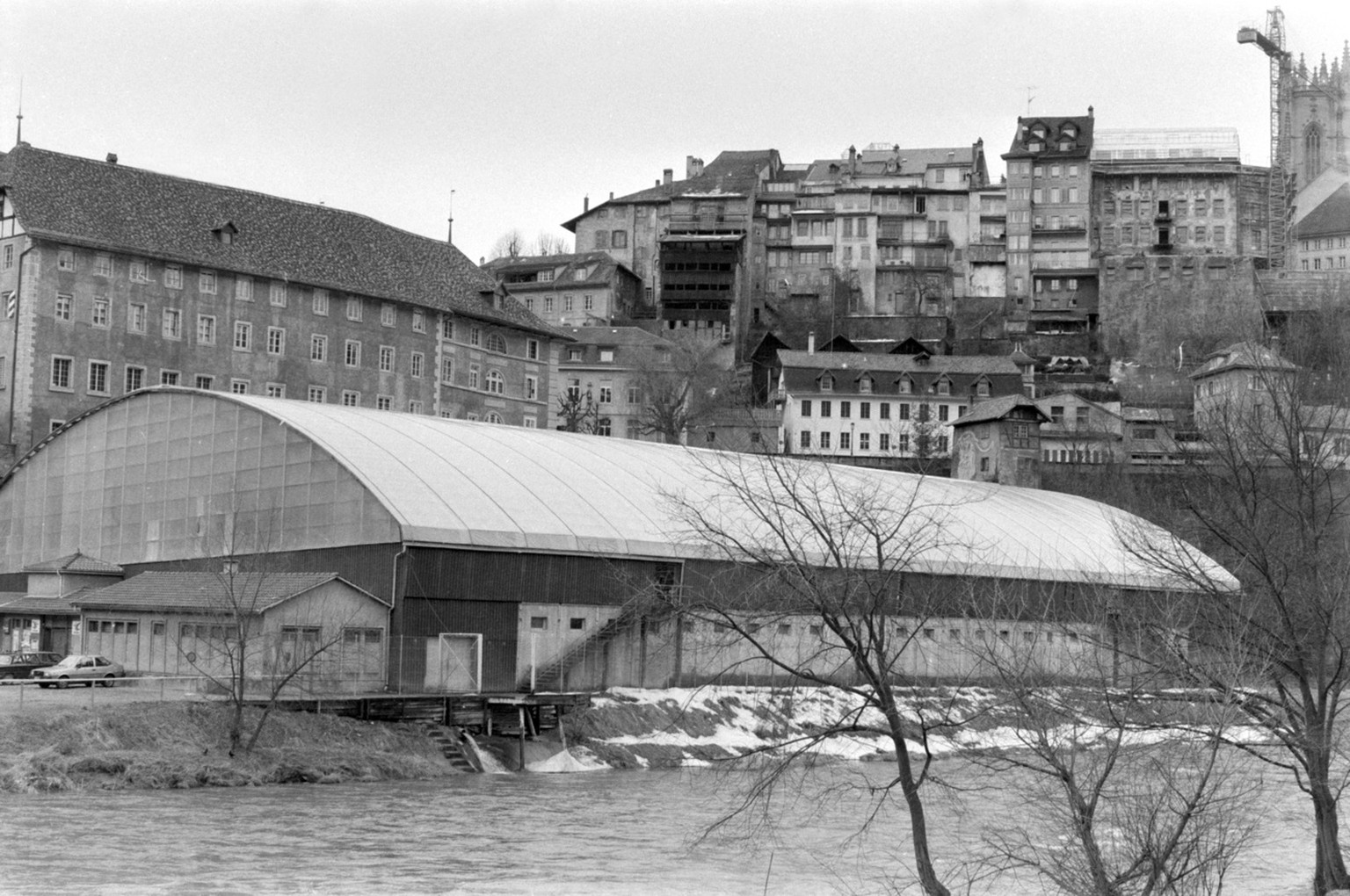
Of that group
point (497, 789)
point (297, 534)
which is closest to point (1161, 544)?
point (497, 789)

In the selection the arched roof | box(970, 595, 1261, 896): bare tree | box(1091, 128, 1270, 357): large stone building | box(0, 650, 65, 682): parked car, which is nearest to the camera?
box(970, 595, 1261, 896): bare tree

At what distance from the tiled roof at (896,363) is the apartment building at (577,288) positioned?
27284 millimetres

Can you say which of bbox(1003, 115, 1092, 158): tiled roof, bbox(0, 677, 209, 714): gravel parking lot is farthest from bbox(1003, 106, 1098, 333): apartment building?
bbox(0, 677, 209, 714): gravel parking lot

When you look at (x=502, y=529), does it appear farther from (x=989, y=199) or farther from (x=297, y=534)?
(x=989, y=199)

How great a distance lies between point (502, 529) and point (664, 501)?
7.10m

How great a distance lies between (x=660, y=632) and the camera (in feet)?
168

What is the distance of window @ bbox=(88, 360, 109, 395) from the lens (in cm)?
7838

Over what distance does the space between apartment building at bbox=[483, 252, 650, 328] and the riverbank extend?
10307 cm

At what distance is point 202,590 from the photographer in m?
47.0

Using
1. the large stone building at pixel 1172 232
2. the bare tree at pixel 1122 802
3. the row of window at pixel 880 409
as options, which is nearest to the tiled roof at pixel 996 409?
the row of window at pixel 880 409

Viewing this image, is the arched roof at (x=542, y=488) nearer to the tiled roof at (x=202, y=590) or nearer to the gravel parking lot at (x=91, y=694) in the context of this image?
the tiled roof at (x=202, y=590)

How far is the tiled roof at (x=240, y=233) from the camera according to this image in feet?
258

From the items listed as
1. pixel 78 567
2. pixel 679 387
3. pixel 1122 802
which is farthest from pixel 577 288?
pixel 1122 802

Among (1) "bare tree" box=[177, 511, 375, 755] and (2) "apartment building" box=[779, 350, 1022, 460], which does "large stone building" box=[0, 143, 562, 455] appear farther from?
(1) "bare tree" box=[177, 511, 375, 755]
